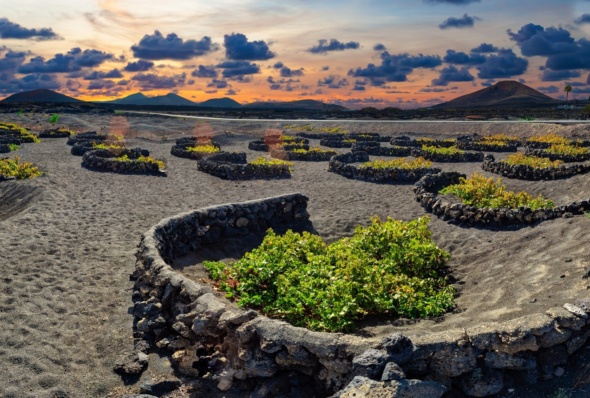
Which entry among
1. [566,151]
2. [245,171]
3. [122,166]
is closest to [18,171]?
[122,166]

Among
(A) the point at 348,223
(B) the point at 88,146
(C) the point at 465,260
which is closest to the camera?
(C) the point at 465,260

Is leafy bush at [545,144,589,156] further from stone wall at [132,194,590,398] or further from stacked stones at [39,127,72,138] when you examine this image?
stacked stones at [39,127,72,138]

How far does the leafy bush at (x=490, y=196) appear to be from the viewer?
54.9 ft

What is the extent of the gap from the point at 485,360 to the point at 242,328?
10.2ft

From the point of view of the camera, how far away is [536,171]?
24.4 meters

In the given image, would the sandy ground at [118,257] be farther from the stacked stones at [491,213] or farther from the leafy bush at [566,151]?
the leafy bush at [566,151]

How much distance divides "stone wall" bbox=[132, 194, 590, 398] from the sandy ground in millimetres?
498

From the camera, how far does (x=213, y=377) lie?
697 cm

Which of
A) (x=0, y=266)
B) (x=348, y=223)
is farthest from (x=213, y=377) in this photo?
(x=348, y=223)

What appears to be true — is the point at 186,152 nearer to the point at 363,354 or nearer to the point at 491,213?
the point at 491,213

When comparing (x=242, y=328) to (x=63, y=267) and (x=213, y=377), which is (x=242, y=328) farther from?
(x=63, y=267)

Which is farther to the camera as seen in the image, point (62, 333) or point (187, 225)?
point (187, 225)

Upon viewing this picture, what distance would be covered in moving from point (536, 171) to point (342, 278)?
18591mm

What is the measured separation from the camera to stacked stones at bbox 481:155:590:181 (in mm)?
23375
